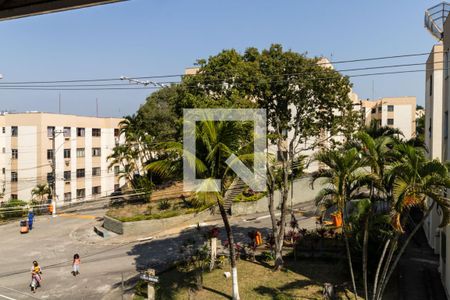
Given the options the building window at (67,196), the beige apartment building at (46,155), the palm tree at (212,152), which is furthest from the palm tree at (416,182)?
the building window at (67,196)

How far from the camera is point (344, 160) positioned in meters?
11.3

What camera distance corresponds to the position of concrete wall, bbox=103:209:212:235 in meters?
25.9

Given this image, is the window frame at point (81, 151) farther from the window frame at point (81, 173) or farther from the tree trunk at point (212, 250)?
the tree trunk at point (212, 250)

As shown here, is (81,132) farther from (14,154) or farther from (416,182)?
(416,182)

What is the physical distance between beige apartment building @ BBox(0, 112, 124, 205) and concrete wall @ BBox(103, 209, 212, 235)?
1676 centimetres

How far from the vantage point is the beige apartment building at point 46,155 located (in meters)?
45.2

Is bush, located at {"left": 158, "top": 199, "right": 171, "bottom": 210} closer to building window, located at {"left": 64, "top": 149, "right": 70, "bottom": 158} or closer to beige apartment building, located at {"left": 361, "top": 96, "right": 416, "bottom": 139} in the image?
building window, located at {"left": 64, "top": 149, "right": 70, "bottom": 158}

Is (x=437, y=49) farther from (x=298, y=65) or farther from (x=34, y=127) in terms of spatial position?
(x=34, y=127)

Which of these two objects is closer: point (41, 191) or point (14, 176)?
point (41, 191)

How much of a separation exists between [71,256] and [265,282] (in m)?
11.4

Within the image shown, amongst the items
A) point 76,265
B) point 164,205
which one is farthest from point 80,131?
point 76,265

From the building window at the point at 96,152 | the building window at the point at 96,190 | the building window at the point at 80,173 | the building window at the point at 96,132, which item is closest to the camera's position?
the building window at the point at 80,173

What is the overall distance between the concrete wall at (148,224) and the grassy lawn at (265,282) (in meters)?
8.99

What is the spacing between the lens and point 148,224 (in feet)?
86.0
